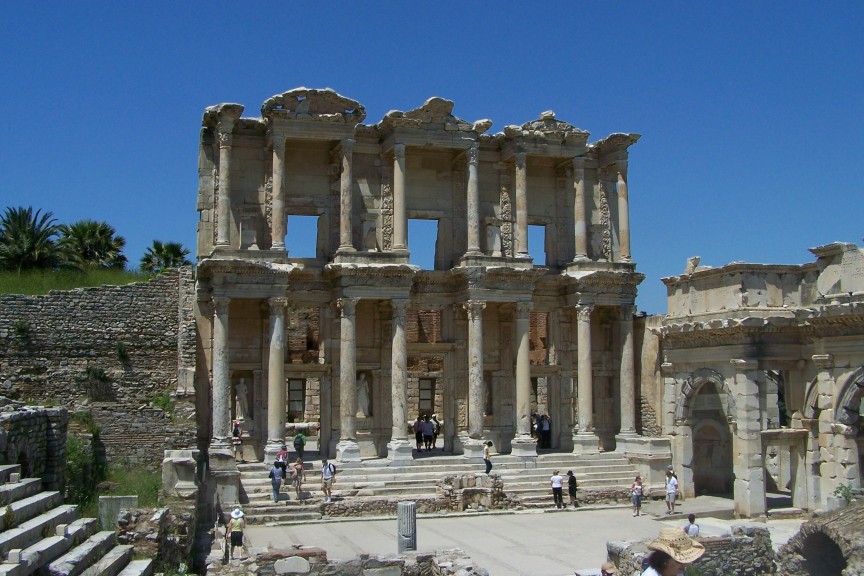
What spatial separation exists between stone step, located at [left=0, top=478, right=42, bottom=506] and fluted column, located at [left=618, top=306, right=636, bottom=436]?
20.0m

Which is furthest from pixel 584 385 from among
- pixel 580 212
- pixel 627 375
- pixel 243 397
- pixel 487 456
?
pixel 243 397

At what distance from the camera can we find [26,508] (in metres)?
13.2

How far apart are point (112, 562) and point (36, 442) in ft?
17.2

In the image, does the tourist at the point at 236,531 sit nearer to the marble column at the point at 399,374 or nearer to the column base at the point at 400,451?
the column base at the point at 400,451

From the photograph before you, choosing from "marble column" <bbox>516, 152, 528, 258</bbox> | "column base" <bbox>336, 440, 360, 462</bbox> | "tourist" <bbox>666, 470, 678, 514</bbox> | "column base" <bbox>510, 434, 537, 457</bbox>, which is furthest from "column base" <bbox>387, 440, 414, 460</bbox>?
"tourist" <bbox>666, 470, 678, 514</bbox>

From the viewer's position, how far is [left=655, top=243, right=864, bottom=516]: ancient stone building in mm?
21016

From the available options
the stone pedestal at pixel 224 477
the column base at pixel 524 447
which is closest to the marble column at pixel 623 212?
the column base at pixel 524 447

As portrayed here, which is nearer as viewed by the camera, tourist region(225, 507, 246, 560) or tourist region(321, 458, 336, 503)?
tourist region(225, 507, 246, 560)

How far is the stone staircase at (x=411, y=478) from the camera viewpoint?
24.3 meters

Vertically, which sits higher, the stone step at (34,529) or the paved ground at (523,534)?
the stone step at (34,529)

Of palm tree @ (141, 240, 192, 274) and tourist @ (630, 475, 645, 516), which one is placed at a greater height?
palm tree @ (141, 240, 192, 274)

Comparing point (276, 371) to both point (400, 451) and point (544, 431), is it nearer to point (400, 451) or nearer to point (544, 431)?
point (400, 451)

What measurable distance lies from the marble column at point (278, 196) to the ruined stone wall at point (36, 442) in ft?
31.3

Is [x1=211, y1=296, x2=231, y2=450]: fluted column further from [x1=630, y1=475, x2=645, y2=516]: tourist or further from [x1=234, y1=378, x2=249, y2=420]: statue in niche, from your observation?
[x1=630, y1=475, x2=645, y2=516]: tourist
